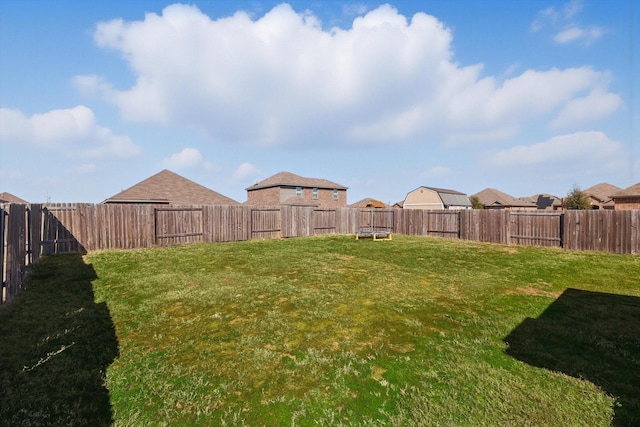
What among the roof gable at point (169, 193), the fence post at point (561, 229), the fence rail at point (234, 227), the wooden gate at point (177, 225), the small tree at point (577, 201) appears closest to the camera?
the fence rail at point (234, 227)

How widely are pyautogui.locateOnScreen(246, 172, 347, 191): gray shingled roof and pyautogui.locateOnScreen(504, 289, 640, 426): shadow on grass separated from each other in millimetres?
33198

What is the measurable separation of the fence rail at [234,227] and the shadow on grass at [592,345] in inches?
345

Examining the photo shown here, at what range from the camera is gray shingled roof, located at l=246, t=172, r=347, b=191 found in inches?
1478

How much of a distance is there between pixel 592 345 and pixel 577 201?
42073 mm

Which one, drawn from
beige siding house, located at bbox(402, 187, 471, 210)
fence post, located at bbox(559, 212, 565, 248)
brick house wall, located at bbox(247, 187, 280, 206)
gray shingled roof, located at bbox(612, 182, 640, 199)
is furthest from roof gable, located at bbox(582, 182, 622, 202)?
brick house wall, located at bbox(247, 187, 280, 206)

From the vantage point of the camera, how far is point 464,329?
4699 mm

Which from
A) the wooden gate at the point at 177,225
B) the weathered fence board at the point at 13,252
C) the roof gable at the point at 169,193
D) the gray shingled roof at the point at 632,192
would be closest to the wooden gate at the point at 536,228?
the gray shingled roof at the point at 632,192

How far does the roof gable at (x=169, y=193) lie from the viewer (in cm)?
2206

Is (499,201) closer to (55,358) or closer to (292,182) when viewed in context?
(292,182)

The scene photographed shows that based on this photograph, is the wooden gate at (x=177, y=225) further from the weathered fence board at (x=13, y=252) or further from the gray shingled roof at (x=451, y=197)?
the gray shingled roof at (x=451, y=197)

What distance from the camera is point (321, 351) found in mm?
3941

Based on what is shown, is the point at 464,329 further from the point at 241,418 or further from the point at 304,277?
the point at 304,277

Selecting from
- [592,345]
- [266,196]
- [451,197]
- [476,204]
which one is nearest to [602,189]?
[476,204]

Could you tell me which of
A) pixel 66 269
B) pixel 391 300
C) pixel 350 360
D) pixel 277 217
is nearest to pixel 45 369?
pixel 350 360
